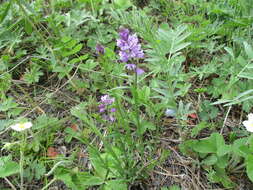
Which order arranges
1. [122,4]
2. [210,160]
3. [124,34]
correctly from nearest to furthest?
[124,34], [210,160], [122,4]

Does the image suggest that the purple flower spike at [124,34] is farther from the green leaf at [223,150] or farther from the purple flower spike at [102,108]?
the green leaf at [223,150]

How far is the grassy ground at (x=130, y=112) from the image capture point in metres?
1.36

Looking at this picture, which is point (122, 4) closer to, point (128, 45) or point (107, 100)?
point (107, 100)

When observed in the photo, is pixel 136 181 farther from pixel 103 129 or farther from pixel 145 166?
pixel 103 129

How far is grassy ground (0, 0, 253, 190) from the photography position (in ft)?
4.47

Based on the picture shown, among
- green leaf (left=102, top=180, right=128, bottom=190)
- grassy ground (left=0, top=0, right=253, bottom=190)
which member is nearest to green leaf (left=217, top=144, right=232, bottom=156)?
grassy ground (left=0, top=0, right=253, bottom=190)

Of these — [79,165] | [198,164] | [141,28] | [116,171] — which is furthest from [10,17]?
[198,164]

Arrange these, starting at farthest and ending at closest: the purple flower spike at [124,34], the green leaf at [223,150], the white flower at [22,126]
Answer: the white flower at [22,126], the green leaf at [223,150], the purple flower spike at [124,34]

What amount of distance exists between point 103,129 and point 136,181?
40 centimetres

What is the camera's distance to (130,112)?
1.61 meters

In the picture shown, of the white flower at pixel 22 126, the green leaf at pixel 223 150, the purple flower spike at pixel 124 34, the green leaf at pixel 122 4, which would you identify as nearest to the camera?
the purple flower spike at pixel 124 34

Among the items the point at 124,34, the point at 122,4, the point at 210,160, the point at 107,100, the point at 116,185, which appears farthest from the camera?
the point at 122,4

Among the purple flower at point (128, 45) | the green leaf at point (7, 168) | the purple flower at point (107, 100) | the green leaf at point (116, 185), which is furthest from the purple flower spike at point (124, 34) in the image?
the green leaf at point (7, 168)

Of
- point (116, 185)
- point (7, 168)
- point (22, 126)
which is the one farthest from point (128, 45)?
point (7, 168)
